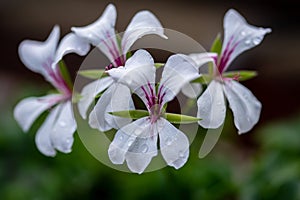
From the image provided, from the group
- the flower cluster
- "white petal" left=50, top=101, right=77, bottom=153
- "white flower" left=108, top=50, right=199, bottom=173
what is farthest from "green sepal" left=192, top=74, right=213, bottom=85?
"white petal" left=50, top=101, right=77, bottom=153

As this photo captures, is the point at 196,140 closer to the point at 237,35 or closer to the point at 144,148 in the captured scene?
the point at 237,35

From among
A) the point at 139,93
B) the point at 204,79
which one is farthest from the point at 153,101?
the point at 204,79

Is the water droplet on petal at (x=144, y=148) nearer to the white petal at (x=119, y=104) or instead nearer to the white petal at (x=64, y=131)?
the white petal at (x=119, y=104)

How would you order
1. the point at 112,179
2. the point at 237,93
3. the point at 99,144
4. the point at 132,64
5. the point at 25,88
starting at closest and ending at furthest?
the point at 132,64
the point at 237,93
the point at 99,144
the point at 112,179
the point at 25,88

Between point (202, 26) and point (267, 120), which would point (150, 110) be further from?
point (202, 26)

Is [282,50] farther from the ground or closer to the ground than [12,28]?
closer to the ground

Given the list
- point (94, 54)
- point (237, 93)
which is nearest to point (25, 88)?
point (94, 54)
